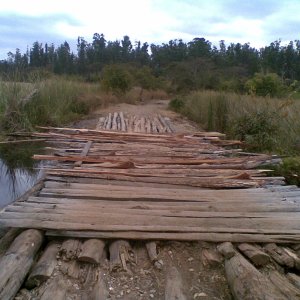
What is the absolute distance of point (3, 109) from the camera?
10141mm

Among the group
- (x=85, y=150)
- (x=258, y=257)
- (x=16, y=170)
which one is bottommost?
(x=16, y=170)

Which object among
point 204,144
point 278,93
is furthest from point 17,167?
point 278,93

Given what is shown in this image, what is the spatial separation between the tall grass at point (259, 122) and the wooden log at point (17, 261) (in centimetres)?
609

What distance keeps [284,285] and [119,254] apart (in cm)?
128

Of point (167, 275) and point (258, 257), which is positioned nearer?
point (167, 275)

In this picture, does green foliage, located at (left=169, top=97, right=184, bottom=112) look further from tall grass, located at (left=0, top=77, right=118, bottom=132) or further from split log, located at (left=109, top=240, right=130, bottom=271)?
split log, located at (left=109, top=240, right=130, bottom=271)

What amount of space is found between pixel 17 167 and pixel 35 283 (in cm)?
471

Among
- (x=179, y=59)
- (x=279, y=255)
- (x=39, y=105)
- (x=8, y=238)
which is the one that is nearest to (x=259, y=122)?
(x=39, y=105)

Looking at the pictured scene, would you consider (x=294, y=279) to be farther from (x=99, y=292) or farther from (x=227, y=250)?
(x=99, y=292)

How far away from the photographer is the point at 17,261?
292 cm

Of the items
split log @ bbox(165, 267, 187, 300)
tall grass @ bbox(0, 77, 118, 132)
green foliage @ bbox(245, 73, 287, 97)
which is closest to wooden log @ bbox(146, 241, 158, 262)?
split log @ bbox(165, 267, 187, 300)

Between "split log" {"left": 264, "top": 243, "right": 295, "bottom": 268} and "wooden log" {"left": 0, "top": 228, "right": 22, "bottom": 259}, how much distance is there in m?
2.19

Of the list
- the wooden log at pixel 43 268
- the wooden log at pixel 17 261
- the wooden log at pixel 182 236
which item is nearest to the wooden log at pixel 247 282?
the wooden log at pixel 182 236

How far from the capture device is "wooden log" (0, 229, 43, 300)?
2639 mm
